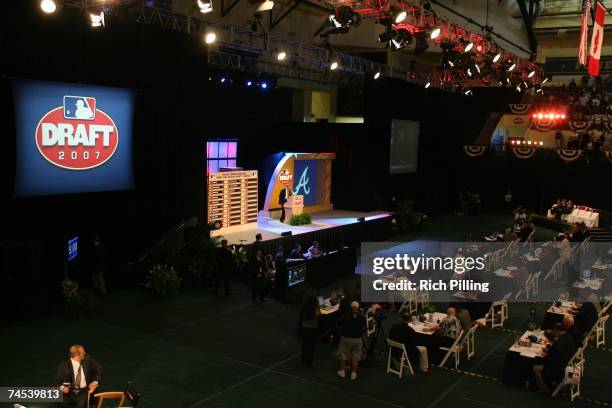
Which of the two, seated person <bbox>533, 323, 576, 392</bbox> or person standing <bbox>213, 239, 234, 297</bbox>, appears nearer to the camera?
seated person <bbox>533, 323, 576, 392</bbox>

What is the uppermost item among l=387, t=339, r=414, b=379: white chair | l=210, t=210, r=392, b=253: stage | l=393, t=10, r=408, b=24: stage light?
l=393, t=10, r=408, b=24: stage light

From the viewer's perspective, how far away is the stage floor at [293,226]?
57.1ft

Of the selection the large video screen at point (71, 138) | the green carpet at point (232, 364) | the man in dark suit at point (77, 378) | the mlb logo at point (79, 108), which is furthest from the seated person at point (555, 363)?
the mlb logo at point (79, 108)

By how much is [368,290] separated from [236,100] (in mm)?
10955

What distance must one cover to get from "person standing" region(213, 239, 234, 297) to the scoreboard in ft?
17.3

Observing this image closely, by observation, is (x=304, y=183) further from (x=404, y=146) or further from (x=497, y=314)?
(x=497, y=314)

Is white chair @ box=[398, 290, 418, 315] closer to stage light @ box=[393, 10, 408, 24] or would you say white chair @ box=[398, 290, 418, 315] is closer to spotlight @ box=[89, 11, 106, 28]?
stage light @ box=[393, 10, 408, 24]

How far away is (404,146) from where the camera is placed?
79.8 feet

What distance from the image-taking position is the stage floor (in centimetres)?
1740

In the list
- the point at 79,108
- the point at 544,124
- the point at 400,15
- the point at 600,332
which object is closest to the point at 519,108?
the point at 544,124

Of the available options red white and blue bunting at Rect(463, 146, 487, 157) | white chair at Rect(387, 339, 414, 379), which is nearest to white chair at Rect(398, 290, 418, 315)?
white chair at Rect(387, 339, 414, 379)

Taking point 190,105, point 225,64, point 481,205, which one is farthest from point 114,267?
point 481,205

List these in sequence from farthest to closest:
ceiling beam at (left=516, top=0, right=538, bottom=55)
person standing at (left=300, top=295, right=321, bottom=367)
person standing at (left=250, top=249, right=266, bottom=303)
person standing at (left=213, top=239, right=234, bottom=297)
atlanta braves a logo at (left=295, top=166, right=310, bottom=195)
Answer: ceiling beam at (left=516, top=0, right=538, bottom=55), atlanta braves a logo at (left=295, top=166, right=310, bottom=195), person standing at (left=213, top=239, right=234, bottom=297), person standing at (left=250, top=249, right=266, bottom=303), person standing at (left=300, top=295, right=321, bottom=367)

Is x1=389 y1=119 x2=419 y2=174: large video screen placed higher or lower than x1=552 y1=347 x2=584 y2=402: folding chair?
higher
